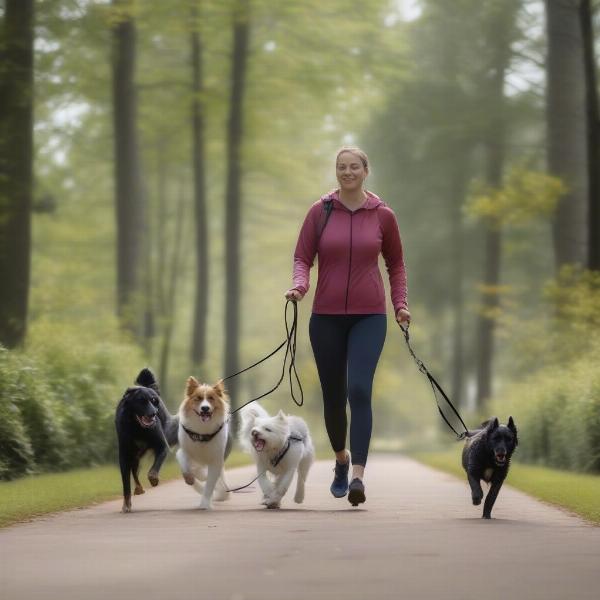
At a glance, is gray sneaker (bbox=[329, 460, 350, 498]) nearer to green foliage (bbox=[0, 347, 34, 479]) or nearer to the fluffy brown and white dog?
the fluffy brown and white dog

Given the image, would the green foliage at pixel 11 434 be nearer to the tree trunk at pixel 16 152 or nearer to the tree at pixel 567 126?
the tree trunk at pixel 16 152

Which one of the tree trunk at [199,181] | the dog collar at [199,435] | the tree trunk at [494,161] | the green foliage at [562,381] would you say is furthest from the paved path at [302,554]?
the tree trunk at [494,161]

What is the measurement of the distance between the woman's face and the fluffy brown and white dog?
203cm

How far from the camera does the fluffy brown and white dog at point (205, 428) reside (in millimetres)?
10297

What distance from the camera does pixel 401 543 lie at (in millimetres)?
7477

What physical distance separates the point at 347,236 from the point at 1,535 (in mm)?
3467

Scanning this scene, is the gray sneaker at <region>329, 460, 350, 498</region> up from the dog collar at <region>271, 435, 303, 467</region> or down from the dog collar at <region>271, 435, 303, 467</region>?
down

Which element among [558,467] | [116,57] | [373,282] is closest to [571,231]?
[558,467]

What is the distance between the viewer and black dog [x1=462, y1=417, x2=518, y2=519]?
31.1 feet

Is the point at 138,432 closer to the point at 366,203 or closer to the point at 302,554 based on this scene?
the point at 366,203

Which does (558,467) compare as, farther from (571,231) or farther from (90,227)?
(90,227)

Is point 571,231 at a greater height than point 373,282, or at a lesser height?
greater

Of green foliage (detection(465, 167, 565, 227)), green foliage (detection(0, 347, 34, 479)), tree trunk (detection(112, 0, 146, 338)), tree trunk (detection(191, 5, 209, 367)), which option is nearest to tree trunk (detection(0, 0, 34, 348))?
green foliage (detection(0, 347, 34, 479))

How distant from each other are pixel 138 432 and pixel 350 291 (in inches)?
95.3
